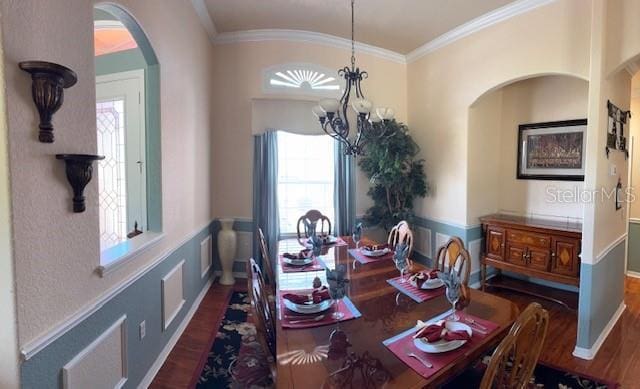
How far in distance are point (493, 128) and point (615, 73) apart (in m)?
1.54

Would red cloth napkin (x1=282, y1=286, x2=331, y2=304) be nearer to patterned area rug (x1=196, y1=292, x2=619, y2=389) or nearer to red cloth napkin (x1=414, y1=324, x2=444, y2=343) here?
patterned area rug (x1=196, y1=292, x2=619, y2=389)

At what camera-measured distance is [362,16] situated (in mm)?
3664

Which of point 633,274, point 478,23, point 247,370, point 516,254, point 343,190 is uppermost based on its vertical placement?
point 478,23

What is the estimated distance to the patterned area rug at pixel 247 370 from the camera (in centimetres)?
180

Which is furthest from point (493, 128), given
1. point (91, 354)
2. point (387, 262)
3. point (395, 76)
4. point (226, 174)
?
point (91, 354)

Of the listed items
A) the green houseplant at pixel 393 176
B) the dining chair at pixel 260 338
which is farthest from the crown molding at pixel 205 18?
the dining chair at pixel 260 338

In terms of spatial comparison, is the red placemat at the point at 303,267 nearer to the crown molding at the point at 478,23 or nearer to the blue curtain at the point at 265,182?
the blue curtain at the point at 265,182

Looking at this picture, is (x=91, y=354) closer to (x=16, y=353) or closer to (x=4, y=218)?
(x=16, y=353)

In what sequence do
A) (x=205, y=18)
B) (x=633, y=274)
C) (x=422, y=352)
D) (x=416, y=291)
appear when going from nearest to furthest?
1. (x=422, y=352)
2. (x=416, y=291)
3. (x=205, y=18)
4. (x=633, y=274)

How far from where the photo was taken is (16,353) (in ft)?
4.02

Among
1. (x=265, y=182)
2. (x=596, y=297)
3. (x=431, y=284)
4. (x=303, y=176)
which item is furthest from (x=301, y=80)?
(x=596, y=297)

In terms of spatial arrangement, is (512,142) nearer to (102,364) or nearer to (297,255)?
(297,255)

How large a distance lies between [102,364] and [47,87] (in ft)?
4.54

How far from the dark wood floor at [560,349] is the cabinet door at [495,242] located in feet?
1.88
